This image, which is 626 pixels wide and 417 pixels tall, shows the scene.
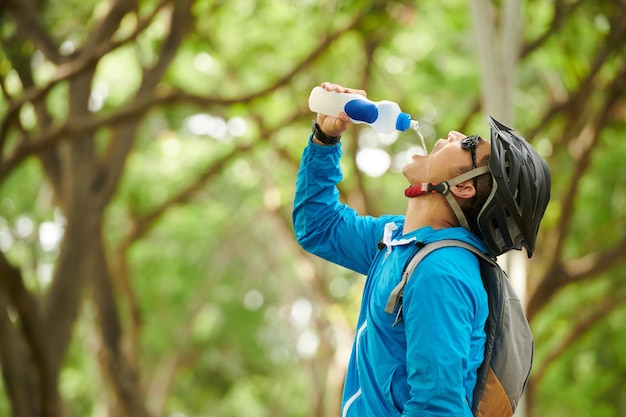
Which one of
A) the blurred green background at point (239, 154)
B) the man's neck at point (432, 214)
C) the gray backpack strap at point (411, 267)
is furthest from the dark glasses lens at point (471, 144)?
the blurred green background at point (239, 154)

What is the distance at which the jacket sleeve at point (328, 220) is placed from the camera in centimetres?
307

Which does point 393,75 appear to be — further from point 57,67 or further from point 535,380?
point 57,67

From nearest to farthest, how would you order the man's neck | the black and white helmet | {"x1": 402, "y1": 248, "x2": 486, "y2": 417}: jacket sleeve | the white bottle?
{"x1": 402, "y1": 248, "x2": 486, "y2": 417}: jacket sleeve → the black and white helmet → the man's neck → the white bottle

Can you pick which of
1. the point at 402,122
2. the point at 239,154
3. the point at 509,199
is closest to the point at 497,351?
the point at 509,199

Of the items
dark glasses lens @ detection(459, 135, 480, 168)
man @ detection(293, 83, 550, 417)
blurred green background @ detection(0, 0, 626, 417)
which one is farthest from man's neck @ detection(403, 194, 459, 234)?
blurred green background @ detection(0, 0, 626, 417)

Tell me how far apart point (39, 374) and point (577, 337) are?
21.7ft

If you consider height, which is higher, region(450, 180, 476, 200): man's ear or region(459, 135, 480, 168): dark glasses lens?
region(459, 135, 480, 168): dark glasses lens

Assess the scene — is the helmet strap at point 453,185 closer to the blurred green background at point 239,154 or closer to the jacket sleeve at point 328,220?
the jacket sleeve at point 328,220

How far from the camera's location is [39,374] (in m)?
8.95

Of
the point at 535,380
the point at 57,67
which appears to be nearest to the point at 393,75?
the point at 535,380

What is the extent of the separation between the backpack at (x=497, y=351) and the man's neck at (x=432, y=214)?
0.18 meters

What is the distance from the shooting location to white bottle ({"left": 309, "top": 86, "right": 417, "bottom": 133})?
9.35 feet

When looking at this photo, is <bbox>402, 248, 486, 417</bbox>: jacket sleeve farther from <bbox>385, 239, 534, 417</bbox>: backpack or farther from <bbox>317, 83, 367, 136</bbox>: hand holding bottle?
<bbox>317, 83, 367, 136</bbox>: hand holding bottle

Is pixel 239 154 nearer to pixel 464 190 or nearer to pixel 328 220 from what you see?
pixel 328 220
